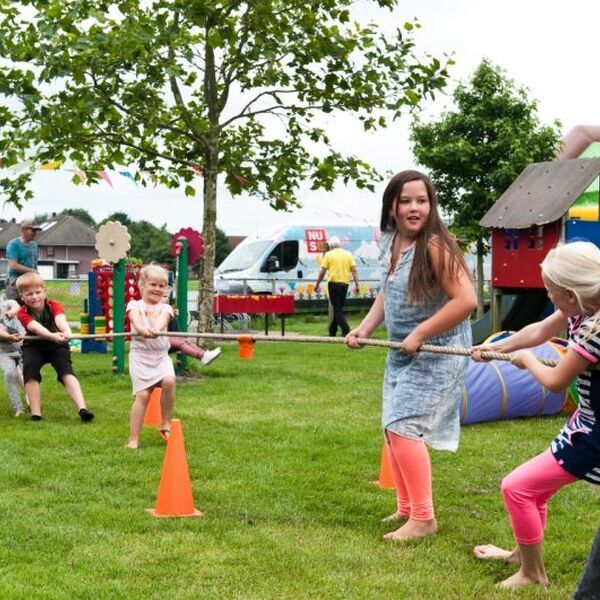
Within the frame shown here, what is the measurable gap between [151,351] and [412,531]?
3.41 metres

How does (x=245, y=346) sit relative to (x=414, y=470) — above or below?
above

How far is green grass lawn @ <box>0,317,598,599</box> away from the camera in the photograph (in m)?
4.37

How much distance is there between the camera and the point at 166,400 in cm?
793

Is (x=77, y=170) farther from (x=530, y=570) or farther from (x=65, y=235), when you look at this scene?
(x=65, y=235)

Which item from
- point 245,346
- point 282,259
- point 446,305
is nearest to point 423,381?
point 446,305

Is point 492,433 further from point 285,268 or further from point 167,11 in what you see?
point 285,268

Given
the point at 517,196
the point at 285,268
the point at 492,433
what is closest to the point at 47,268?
the point at 285,268

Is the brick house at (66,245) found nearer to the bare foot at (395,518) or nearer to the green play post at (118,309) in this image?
the green play post at (118,309)

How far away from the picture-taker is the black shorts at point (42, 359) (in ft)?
29.3

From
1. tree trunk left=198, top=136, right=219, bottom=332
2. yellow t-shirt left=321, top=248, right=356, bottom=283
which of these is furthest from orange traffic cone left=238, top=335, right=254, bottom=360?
yellow t-shirt left=321, top=248, right=356, bottom=283

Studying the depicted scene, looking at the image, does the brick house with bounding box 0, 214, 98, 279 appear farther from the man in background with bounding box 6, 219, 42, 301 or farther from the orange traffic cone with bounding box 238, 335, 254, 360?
the orange traffic cone with bounding box 238, 335, 254, 360

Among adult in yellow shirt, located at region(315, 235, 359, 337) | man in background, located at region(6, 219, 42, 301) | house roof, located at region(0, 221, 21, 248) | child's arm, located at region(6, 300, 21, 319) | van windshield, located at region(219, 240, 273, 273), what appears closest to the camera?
child's arm, located at region(6, 300, 21, 319)

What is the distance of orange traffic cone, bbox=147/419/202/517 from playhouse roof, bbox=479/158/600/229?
28.9 ft

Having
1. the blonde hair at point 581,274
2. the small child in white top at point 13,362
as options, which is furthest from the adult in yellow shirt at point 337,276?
the blonde hair at point 581,274
